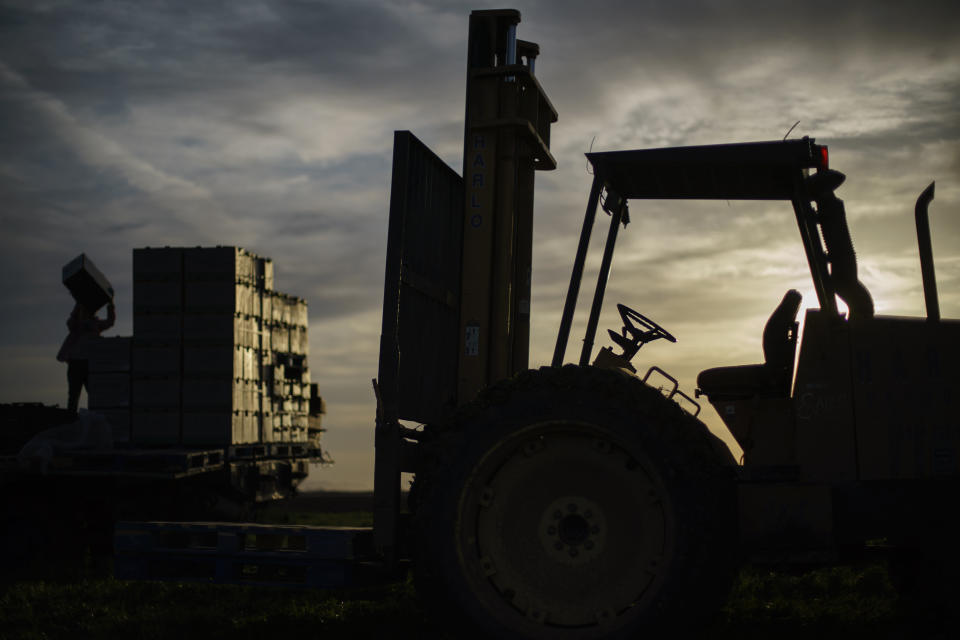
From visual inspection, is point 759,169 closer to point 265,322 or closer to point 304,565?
point 304,565

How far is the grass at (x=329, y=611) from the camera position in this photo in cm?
585

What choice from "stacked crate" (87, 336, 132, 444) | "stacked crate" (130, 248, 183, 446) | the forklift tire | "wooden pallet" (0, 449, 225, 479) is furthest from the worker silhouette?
the forklift tire

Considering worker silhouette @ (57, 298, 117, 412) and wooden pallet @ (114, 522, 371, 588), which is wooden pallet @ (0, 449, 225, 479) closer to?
worker silhouette @ (57, 298, 117, 412)

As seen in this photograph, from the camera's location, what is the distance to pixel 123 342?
438 inches

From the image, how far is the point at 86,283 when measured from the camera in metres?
12.5

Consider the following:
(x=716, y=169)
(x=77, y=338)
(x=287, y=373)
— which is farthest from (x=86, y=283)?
(x=716, y=169)

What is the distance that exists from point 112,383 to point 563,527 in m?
8.09

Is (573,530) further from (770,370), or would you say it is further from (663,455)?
(770,370)

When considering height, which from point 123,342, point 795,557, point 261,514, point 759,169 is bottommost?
point 261,514

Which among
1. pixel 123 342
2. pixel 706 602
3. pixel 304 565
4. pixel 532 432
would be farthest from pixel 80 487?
pixel 706 602

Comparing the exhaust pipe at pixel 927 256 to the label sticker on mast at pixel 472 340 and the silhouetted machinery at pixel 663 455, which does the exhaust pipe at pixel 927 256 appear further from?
the label sticker on mast at pixel 472 340

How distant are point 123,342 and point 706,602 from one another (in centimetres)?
872

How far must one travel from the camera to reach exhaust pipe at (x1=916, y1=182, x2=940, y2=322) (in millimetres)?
5023

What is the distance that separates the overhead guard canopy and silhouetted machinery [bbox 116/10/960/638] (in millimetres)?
A: 13
